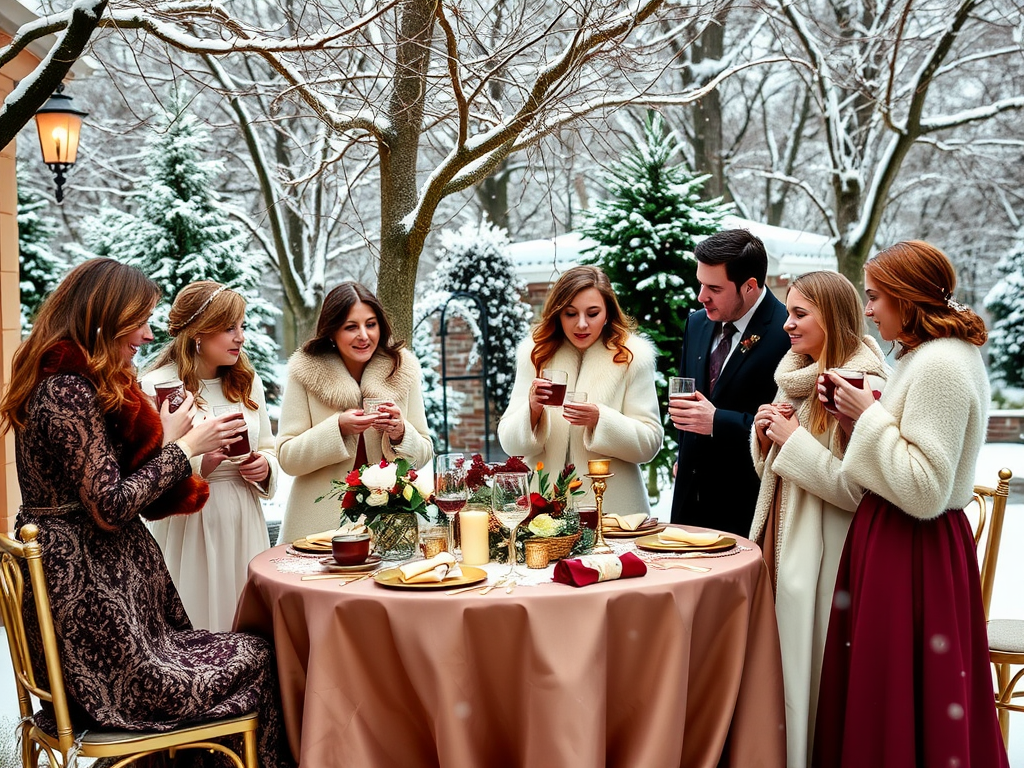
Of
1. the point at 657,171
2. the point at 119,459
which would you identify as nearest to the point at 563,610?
the point at 119,459

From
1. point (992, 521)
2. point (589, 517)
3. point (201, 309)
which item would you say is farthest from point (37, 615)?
point (992, 521)

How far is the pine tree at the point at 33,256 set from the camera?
13.8 meters

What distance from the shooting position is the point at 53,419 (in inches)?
115

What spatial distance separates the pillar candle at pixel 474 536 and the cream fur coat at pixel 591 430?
3.39 ft

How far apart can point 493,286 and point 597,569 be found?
8.41 m

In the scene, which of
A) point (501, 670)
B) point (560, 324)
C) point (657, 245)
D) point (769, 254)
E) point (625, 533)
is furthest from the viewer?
point (769, 254)

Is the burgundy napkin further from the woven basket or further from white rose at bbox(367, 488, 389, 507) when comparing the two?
white rose at bbox(367, 488, 389, 507)

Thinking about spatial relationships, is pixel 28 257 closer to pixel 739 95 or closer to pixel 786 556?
pixel 786 556

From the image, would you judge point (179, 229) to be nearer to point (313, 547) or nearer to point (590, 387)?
point (590, 387)

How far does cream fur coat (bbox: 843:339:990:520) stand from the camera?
10.5ft

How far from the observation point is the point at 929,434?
3207mm

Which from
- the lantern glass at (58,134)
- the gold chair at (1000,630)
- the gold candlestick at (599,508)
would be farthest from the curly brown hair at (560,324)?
the lantern glass at (58,134)

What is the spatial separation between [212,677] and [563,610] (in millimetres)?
1123

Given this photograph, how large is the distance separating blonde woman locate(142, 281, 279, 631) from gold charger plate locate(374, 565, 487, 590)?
1316 mm
